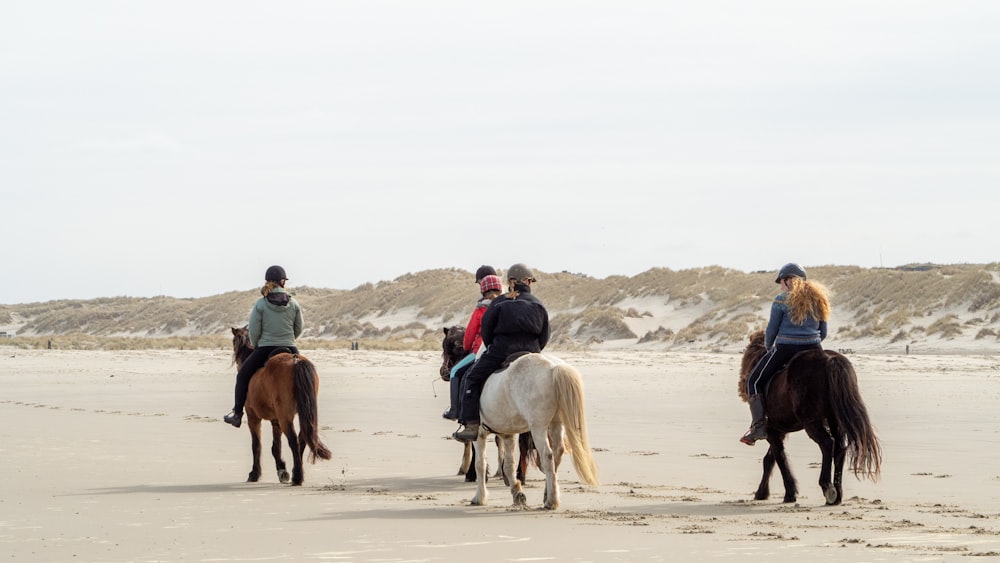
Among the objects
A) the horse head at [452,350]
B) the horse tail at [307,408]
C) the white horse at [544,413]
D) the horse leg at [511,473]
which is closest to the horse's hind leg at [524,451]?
the horse leg at [511,473]

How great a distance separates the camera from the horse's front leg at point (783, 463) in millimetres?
10336

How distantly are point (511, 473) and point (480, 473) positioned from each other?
0.31 metres

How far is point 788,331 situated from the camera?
10.6 m

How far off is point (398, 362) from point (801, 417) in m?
24.9

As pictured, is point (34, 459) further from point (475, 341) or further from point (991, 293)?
point (991, 293)

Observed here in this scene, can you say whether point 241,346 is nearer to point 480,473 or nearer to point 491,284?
point 491,284

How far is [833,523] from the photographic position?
8984 millimetres

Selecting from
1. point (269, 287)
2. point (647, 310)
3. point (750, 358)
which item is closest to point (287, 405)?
point (269, 287)

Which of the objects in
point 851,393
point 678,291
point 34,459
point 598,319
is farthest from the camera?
point 678,291

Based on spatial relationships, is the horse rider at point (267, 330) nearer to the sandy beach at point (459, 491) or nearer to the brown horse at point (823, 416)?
the sandy beach at point (459, 491)

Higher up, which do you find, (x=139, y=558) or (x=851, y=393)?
(x=851, y=393)

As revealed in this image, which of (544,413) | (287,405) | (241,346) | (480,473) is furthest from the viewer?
(241,346)

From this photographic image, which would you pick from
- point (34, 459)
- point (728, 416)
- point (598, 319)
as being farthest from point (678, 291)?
point (34, 459)

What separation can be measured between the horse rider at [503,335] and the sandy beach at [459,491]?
31.9 inches
